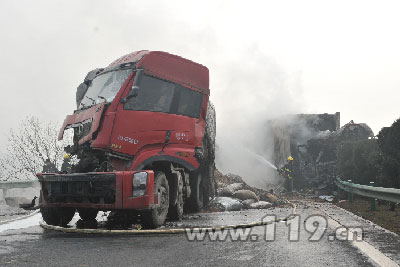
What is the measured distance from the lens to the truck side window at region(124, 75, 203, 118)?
7574 mm

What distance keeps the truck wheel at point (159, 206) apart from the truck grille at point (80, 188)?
2.16 ft

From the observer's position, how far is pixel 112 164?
7.02 metres

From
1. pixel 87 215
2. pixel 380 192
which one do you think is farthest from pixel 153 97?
pixel 380 192

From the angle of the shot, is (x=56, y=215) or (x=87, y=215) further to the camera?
(x=87, y=215)

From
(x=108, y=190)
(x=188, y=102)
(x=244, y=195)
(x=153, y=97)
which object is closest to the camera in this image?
(x=108, y=190)

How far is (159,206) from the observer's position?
6980 millimetres

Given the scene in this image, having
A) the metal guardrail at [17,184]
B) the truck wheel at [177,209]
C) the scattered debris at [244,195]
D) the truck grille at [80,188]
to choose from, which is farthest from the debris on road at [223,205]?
the metal guardrail at [17,184]

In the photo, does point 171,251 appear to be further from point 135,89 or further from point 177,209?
point 177,209

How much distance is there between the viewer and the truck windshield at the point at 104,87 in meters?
7.63

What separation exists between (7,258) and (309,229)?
3.95m

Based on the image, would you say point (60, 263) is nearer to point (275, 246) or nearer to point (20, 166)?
point (275, 246)

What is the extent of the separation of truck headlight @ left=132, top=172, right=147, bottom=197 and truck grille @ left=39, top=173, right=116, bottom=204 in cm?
30

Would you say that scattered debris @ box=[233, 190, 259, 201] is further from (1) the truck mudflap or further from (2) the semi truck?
(1) the truck mudflap

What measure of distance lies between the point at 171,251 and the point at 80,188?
9.45ft
